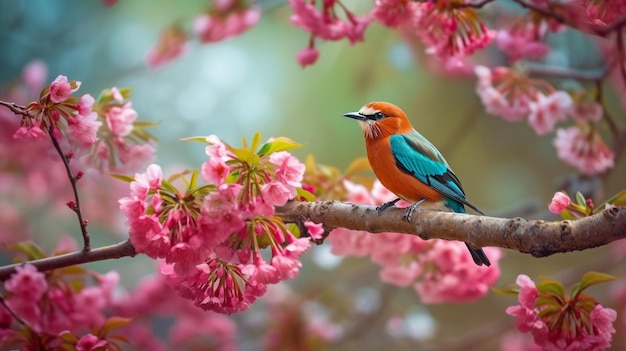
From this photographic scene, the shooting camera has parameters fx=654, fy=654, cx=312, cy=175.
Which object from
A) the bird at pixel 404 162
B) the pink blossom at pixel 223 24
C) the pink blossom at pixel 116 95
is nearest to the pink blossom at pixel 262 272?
the bird at pixel 404 162

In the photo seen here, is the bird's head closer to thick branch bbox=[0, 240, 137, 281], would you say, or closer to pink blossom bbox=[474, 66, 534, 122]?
pink blossom bbox=[474, 66, 534, 122]

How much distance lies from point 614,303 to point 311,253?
3.13 ft

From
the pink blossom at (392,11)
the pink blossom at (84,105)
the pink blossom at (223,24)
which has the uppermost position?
the pink blossom at (223,24)

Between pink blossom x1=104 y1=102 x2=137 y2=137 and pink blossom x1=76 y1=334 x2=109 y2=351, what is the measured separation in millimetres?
300

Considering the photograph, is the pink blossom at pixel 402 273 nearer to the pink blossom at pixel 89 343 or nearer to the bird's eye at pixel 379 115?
the bird's eye at pixel 379 115

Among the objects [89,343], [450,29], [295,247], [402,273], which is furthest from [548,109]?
[89,343]

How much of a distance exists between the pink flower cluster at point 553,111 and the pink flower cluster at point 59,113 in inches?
26.8

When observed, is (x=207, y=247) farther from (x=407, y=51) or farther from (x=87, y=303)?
(x=407, y=51)

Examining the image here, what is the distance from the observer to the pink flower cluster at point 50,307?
0.91 m

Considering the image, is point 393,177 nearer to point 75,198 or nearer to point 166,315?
point 75,198

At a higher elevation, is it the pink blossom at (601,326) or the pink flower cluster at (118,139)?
the pink flower cluster at (118,139)

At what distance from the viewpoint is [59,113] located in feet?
2.68

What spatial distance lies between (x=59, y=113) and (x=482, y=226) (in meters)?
0.53

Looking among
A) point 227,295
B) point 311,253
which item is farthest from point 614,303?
point 227,295
